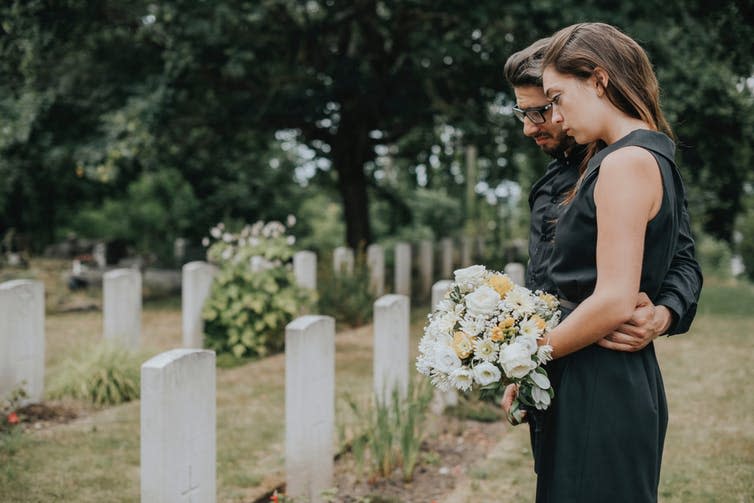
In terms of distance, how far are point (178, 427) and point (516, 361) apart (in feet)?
5.17

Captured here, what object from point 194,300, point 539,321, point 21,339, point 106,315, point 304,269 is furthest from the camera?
point 304,269

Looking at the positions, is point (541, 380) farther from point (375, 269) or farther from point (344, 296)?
point (375, 269)

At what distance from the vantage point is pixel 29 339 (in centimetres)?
627

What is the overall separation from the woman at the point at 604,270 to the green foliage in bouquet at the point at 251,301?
6.49 metres

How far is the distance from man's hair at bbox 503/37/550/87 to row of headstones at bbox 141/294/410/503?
1.75m

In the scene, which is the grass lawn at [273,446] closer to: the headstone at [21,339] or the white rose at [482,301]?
the headstone at [21,339]

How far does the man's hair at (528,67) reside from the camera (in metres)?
2.65

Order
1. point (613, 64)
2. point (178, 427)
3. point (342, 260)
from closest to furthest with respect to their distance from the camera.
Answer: point (613, 64) → point (178, 427) → point (342, 260)

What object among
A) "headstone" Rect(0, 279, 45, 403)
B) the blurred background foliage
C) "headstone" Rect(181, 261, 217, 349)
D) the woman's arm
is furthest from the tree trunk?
the woman's arm

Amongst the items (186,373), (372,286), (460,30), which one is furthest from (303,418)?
(460,30)

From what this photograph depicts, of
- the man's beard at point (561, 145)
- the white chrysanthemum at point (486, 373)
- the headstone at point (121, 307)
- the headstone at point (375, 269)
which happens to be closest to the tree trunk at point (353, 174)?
the headstone at point (375, 269)

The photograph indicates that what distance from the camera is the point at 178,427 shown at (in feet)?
10.3

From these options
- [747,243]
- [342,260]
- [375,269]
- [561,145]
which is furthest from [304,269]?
[747,243]

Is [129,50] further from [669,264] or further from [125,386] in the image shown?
[669,264]
